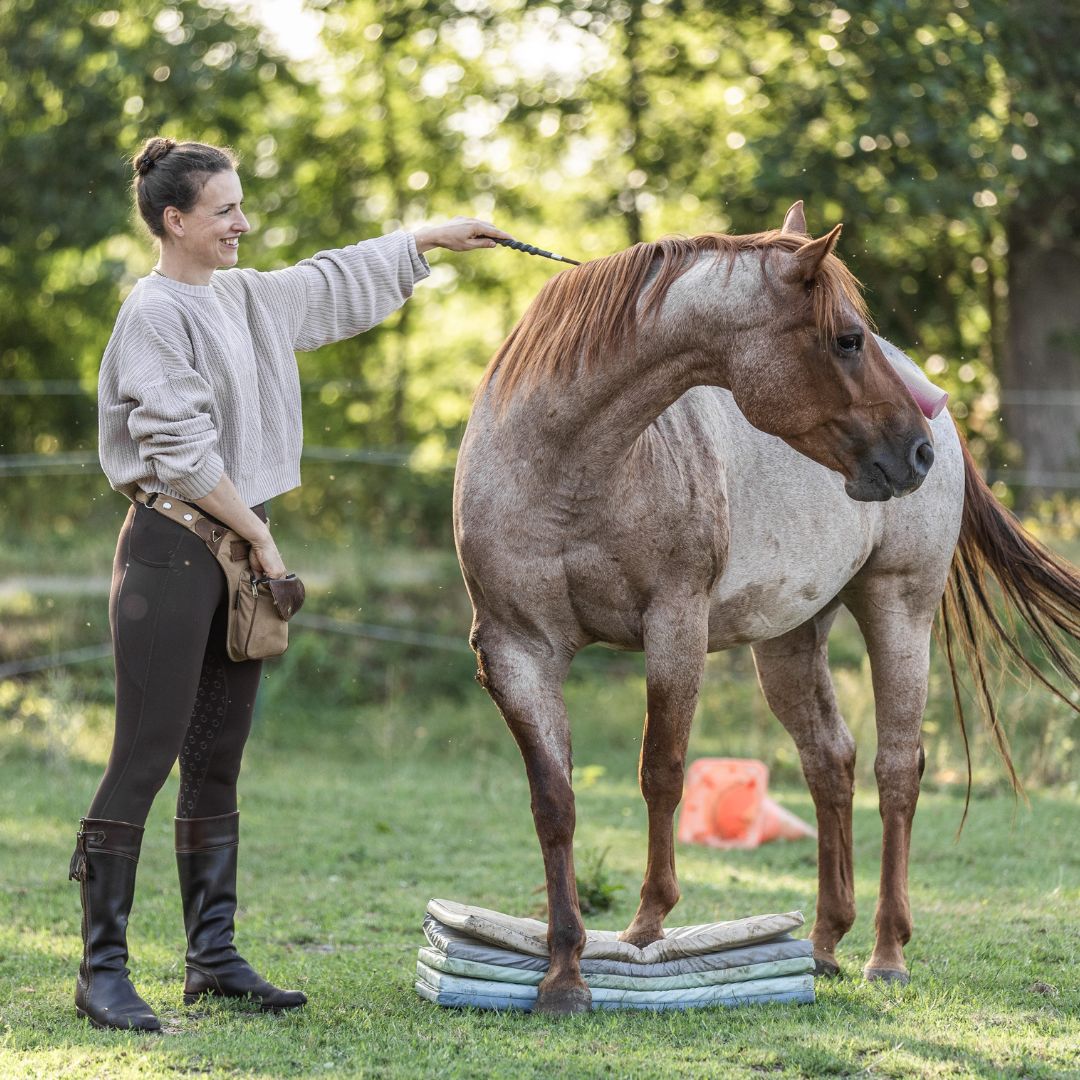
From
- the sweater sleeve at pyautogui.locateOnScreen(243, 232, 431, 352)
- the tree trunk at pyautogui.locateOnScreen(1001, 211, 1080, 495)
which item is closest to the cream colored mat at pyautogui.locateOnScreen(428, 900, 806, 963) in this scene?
the sweater sleeve at pyautogui.locateOnScreen(243, 232, 431, 352)

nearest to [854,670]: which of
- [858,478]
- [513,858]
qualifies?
[513,858]

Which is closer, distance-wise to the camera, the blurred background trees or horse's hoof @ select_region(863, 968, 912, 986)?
horse's hoof @ select_region(863, 968, 912, 986)

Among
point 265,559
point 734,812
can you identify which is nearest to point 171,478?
point 265,559

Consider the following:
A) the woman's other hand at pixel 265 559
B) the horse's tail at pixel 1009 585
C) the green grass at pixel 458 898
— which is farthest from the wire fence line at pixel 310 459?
the woman's other hand at pixel 265 559

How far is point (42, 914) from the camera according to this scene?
15.4 ft

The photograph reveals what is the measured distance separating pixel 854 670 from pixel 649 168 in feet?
26.9

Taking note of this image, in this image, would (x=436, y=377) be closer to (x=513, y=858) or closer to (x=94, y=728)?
(x=94, y=728)

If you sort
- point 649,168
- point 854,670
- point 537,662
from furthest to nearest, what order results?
point 649,168, point 854,670, point 537,662

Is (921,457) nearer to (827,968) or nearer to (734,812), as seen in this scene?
(827,968)

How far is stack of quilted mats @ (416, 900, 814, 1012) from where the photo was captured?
3.43 metres

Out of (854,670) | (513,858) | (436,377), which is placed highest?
(436,377)

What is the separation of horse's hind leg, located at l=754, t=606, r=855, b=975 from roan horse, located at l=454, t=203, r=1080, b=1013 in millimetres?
248

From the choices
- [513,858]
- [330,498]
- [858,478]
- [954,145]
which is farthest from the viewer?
[330,498]

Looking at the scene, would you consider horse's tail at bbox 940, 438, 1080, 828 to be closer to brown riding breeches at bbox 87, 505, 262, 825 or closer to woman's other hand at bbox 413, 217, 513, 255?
woman's other hand at bbox 413, 217, 513, 255
